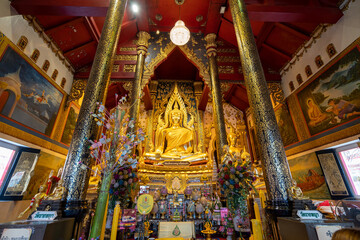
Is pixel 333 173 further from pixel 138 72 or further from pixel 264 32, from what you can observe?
pixel 138 72

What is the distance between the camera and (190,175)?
18.8ft

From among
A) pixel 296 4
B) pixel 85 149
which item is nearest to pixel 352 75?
pixel 296 4

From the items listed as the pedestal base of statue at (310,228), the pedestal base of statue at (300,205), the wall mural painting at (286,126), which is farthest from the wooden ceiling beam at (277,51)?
the pedestal base of statue at (310,228)

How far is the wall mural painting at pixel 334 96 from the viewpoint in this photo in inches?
145

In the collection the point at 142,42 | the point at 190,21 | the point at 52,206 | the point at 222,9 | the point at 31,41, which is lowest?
the point at 52,206

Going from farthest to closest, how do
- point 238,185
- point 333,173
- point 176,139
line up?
1. point 176,139
2. point 333,173
3. point 238,185

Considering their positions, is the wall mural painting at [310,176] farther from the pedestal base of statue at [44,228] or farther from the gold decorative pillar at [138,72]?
the pedestal base of statue at [44,228]

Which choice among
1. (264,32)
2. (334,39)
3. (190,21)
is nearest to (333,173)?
(334,39)

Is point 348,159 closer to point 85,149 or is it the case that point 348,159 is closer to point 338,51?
point 338,51

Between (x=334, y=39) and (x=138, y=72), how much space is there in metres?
5.53

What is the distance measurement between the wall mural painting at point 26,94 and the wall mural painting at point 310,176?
7.46 m

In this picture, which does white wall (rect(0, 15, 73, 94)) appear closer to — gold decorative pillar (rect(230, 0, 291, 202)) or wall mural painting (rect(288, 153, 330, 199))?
gold decorative pillar (rect(230, 0, 291, 202))

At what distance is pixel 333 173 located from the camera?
4211 mm

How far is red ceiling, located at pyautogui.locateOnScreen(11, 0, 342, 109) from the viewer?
4.07 metres
